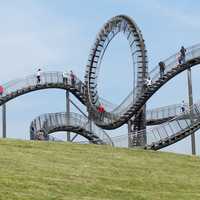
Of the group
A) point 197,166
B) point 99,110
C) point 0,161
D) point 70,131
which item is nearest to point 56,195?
point 0,161

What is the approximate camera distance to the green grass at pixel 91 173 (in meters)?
15.9

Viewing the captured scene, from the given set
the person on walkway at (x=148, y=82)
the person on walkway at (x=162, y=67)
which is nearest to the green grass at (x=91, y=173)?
the person on walkway at (x=162, y=67)

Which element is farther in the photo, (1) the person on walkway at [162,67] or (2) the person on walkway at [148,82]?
(2) the person on walkway at [148,82]

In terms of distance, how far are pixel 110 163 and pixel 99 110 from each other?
25.4 m

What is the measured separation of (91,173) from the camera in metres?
18.8

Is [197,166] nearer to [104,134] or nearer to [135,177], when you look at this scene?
[135,177]

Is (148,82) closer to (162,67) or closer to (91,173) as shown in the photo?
→ (162,67)

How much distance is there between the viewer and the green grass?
15.9 meters

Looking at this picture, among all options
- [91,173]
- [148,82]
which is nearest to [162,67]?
[148,82]

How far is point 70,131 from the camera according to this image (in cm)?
4353

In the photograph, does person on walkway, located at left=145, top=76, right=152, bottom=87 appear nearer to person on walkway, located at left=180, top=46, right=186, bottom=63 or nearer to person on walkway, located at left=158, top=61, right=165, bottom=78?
person on walkway, located at left=158, top=61, right=165, bottom=78

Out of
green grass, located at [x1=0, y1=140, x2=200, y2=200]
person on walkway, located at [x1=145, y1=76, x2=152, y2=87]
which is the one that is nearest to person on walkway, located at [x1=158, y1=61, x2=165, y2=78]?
person on walkway, located at [x1=145, y1=76, x2=152, y2=87]

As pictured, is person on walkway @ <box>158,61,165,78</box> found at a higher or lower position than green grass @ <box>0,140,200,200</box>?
higher

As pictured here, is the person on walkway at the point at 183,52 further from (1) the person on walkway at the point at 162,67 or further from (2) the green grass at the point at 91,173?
(2) the green grass at the point at 91,173
